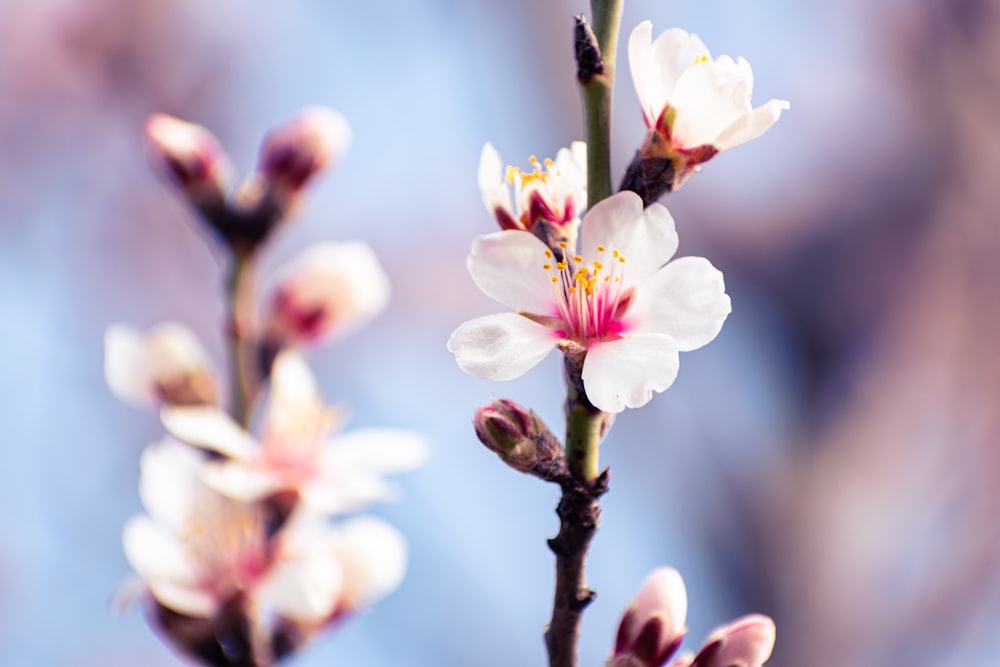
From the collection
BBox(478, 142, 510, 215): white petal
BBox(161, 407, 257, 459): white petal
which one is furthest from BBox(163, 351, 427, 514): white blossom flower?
BBox(478, 142, 510, 215): white petal

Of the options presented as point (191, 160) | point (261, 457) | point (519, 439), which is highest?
point (191, 160)

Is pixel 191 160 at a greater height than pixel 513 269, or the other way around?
pixel 191 160

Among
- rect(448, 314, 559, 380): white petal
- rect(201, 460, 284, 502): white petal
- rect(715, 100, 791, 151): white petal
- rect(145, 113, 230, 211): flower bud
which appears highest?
rect(145, 113, 230, 211): flower bud

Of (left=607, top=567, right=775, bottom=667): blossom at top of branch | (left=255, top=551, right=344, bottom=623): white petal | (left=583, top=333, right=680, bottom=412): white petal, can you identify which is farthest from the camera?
(left=255, top=551, right=344, bottom=623): white petal

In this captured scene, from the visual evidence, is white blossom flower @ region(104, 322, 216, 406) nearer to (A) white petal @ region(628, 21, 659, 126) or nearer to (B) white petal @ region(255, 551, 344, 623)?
(B) white petal @ region(255, 551, 344, 623)

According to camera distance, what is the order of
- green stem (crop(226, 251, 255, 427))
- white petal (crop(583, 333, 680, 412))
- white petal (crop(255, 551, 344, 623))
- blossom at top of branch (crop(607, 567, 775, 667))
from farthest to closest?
green stem (crop(226, 251, 255, 427)) → white petal (crop(255, 551, 344, 623)) → blossom at top of branch (crop(607, 567, 775, 667)) → white petal (crop(583, 333, 680, 412))

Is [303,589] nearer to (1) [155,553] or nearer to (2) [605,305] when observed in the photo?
(1) [155,553]

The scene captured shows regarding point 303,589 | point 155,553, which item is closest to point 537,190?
point 303,589

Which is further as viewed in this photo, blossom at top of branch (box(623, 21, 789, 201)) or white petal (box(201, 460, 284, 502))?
white petal (box(201, 460, 284, 502))

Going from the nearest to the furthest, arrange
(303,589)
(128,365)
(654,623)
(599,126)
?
(599,126) → (654,623) → (303,589) → (128,365)
